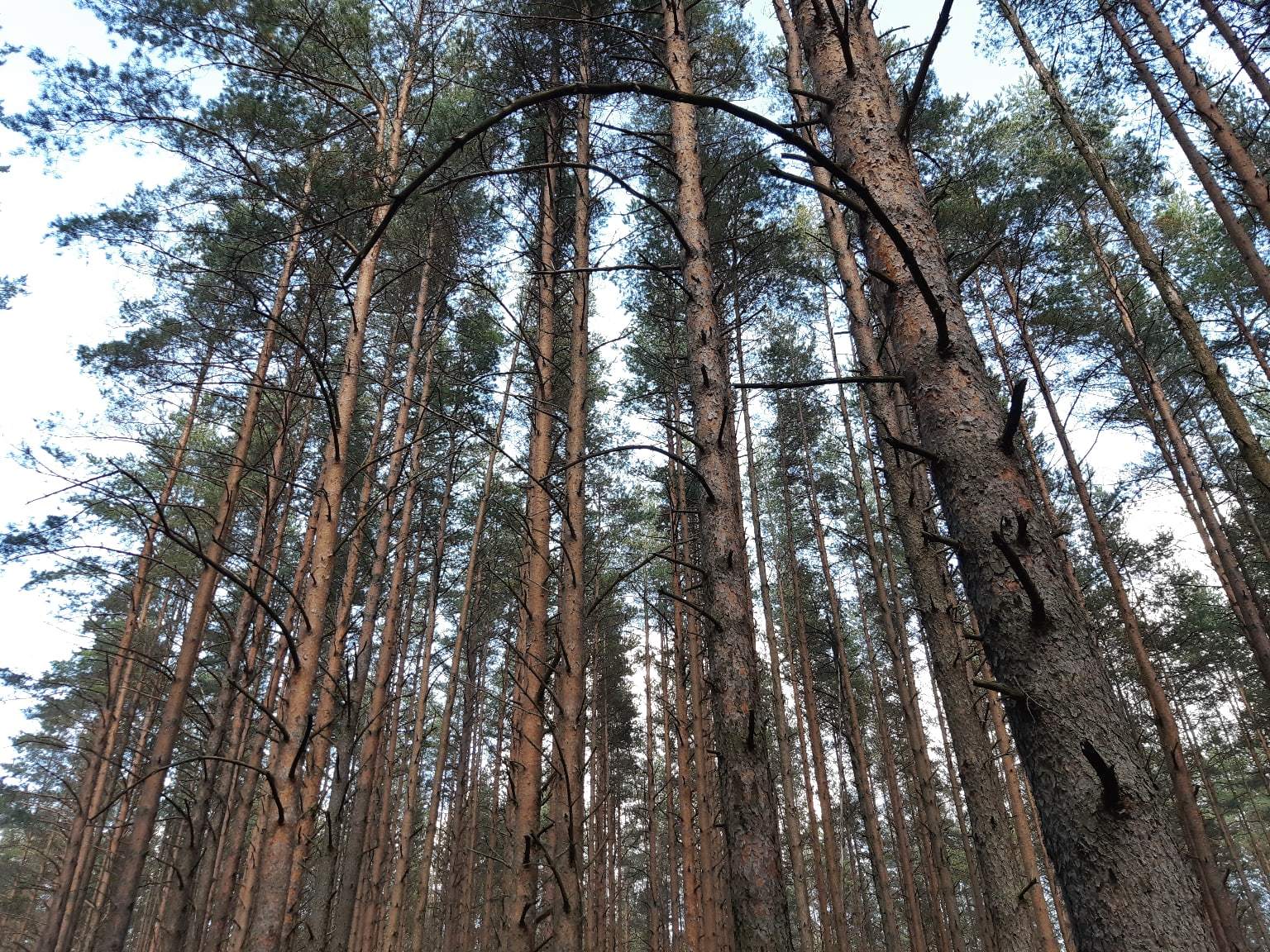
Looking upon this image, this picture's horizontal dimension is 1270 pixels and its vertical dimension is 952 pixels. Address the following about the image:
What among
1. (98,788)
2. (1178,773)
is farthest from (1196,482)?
(98,788)

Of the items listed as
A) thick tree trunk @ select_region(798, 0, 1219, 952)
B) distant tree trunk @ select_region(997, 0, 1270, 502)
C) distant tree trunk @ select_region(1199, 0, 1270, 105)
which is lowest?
thick tree trunk @ select_region(798, 0, 1219, 952)

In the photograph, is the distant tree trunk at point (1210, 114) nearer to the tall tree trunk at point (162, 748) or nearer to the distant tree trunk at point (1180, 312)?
the distant tree trunk at point (1180, 312)

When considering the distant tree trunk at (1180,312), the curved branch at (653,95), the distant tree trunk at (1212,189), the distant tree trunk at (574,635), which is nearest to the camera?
the curved branch at (653,95)

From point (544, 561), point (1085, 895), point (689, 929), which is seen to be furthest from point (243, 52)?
point (689, 929)

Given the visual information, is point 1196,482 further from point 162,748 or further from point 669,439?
point 162,748

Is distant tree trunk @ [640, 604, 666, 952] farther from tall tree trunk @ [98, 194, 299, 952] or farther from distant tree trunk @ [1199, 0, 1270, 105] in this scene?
distant tree trunk @ [1199, 0, 1270, 105]

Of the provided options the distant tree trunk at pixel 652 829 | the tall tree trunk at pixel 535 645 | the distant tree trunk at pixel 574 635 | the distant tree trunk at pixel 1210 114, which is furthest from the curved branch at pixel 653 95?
the distant tree trunk at pixel 652 829

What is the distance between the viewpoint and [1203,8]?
741 cm

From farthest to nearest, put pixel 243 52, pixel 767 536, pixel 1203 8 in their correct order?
pixel 767 536 → pixel 1203 8 → pixel 243 52

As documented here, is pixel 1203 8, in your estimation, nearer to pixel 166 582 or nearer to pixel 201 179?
pixel 201 179

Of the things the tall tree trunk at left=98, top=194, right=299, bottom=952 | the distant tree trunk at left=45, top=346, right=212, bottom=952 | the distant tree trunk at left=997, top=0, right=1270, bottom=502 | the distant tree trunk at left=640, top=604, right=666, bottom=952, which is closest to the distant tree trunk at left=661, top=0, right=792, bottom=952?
the distant tree trunk at left=997, top=0, right=1270, bottom=502

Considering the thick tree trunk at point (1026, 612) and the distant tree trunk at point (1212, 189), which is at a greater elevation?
the distant tree trunk at point (1212, 189)

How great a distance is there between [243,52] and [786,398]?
1340 cm

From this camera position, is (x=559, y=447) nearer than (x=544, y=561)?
No
